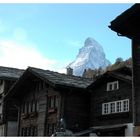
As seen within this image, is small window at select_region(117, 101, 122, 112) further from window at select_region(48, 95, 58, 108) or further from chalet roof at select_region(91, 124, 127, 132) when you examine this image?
A: window at select_region(48, 95, 58, 108)

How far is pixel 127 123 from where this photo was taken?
24688 mm

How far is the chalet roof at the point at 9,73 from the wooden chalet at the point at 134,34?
927 inches

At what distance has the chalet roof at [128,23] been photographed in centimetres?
1585

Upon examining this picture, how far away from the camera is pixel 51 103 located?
1201 inches

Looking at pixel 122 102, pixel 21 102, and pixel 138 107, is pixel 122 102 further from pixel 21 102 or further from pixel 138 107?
pixel 21 102

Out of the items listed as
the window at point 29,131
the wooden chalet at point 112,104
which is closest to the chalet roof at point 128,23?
the wooden chalet at point 112,104

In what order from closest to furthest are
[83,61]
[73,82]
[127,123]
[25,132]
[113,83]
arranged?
1. [127,123]
2. [113,83]
3. [73,82]
4. [25,132]
5. [83,61]

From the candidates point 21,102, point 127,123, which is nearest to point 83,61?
point 21,102

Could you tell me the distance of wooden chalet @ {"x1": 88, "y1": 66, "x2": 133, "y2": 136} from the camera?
2511cm

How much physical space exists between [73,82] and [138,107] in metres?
14.0

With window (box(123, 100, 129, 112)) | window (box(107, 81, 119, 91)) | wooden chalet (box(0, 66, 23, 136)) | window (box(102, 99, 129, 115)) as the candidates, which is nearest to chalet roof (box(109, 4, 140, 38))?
→ window (box(123, 100, 129, 112))

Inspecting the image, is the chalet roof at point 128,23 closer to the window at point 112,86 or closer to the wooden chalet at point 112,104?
the wooden chalet at point 112,104


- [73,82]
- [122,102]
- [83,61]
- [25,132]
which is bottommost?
[25,132]

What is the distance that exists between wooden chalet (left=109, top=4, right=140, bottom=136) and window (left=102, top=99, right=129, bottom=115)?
8.96m
